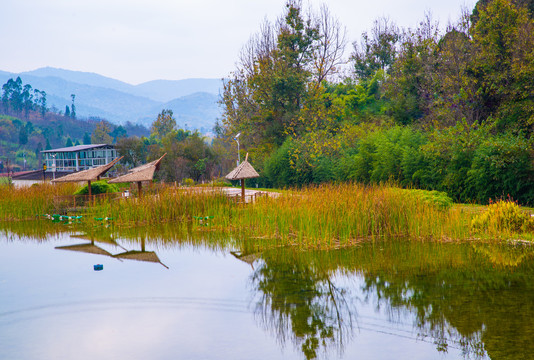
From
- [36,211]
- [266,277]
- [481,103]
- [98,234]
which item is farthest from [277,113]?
[266,277]

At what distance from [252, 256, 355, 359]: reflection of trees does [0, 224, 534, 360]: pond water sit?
17 mm

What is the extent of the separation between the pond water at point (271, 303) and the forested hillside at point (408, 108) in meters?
6.20

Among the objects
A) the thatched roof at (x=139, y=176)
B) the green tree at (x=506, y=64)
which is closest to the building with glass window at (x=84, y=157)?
the thatched roof at (x=139, y=176)

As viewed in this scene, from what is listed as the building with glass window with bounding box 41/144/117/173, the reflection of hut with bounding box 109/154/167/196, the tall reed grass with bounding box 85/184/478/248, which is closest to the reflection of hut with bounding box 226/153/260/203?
the tall reed grass with bounding box 85/184/478/248

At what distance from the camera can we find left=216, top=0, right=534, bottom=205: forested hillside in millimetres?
14281

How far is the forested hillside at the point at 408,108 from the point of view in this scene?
46.9ft

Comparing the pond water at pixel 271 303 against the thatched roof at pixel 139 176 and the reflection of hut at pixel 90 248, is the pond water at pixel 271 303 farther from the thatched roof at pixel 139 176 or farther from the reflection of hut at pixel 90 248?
the thatched roof at pixel 139 176

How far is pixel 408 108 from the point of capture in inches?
873

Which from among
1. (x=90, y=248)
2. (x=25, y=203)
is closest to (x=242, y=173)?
(x=90, y=248)

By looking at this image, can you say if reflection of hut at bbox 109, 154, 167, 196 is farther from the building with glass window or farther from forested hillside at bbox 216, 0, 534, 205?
the building with glass window

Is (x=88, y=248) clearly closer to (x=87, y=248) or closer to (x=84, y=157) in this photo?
(x=87, y=248)

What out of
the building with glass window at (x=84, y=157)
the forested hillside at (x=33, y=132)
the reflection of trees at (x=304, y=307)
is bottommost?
the reflection of trees at (x=304, y=307)

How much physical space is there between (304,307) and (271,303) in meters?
0.46

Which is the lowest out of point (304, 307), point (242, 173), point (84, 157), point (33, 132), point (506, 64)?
point (304, 307)
